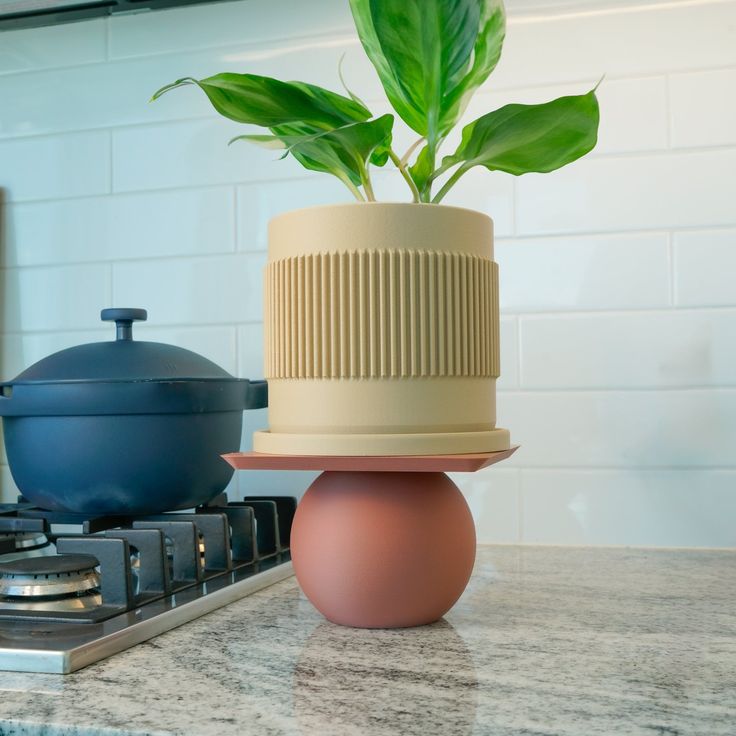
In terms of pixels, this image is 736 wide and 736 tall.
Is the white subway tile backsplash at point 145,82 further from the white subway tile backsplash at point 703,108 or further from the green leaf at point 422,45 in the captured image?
the green leaf at point 422,45

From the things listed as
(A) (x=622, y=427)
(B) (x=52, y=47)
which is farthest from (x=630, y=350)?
(B) (x=52, y=47)

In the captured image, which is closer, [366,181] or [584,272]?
[366,181]

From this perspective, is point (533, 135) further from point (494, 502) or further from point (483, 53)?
point (494, 502)

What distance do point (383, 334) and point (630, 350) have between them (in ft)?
1.86

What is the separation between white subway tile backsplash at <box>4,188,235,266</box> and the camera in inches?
53.4

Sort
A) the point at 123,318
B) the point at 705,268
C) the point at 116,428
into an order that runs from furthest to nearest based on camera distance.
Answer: the point at 705,268
the point at 123,318
the point at 116,428

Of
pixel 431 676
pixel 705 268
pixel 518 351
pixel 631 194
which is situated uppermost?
pixel 631 194

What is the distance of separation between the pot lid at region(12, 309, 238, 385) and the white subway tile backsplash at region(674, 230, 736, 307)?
23.4 inches

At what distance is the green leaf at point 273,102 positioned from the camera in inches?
29.5

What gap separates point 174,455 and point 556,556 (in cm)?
48

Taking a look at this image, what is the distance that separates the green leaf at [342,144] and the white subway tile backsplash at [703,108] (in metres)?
0.56

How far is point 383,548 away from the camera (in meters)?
0.72

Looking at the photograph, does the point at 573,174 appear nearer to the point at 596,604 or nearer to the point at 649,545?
the point at 649,545

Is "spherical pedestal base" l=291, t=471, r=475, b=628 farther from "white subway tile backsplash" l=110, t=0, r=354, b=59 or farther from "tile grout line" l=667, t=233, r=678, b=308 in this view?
"white subway tile backsplash" l=110, t=0, r=354, b=59
